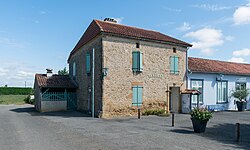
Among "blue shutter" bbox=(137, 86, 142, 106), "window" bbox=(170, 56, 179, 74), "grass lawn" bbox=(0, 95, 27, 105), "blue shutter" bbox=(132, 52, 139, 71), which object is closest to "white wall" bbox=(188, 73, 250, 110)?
"window" bbox=(170, 56, 179, 74)

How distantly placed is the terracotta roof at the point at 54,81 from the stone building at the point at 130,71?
72.2 inches

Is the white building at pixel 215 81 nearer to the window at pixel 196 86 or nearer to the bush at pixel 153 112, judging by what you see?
the window at pixel 196 86

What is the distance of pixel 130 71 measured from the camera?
50.7 feet

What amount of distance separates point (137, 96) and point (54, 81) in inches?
329

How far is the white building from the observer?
18.4 m

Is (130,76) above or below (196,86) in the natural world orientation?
above

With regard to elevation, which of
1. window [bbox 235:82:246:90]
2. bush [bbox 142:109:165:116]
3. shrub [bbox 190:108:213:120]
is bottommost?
bush [bbox 142:109:165:116]

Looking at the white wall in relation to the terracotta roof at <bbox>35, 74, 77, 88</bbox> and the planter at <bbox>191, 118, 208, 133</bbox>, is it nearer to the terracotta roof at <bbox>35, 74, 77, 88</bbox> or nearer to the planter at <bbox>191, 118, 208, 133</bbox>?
the planter at <bbox>191, 118, 208, 133</bbox>

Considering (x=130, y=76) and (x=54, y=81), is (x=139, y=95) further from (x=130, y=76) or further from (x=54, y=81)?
(x=54, y=81)

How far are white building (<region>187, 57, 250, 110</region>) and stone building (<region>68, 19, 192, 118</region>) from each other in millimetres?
1361

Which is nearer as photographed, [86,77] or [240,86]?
[86,77]

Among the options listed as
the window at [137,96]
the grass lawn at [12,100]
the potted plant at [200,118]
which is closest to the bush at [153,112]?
the window at [137,96]

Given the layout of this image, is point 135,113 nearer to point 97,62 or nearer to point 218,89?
point 97,62

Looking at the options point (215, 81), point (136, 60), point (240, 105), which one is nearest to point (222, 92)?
point (215, 81)
